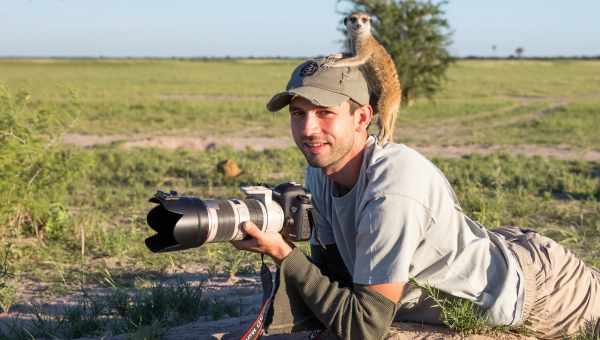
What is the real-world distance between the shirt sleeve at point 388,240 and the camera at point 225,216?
0.84 ft

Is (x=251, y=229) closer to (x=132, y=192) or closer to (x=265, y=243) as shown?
(x=265, y=243)

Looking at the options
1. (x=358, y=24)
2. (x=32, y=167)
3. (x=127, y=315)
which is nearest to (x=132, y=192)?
(x=32, y=167)

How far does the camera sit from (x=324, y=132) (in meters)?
2.58

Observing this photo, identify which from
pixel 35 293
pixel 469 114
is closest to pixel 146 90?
pixel 469 114

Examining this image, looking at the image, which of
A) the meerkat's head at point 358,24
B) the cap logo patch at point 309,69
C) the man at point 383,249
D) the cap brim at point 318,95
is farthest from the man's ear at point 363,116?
the meerkat's head at point 358,24

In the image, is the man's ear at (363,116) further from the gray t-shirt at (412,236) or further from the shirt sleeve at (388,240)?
the shirt sleeve at (388,240)

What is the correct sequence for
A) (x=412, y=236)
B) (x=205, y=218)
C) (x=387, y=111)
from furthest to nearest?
(x=387, y=111)
(x=412, y=236)
(x=205, y=218)

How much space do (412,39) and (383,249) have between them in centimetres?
2267

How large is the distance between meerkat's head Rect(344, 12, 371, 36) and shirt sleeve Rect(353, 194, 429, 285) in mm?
3165

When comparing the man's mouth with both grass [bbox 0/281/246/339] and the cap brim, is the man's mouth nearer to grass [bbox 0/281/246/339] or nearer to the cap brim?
the cap brim

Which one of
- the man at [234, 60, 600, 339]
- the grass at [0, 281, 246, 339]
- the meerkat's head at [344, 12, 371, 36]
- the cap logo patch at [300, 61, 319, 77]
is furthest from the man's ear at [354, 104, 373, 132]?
the meerkat's head at [344, 12, 371, 36]

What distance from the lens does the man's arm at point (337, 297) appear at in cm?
242

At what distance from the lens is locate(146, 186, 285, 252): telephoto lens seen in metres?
2.28

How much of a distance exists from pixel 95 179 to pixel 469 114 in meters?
17.0
